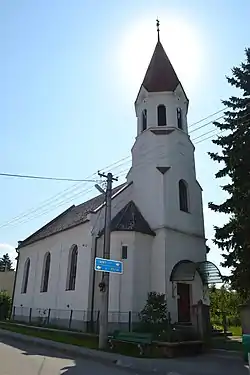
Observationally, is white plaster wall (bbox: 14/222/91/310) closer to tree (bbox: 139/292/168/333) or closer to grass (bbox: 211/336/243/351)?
tree (bbox: 139/292/168/333)

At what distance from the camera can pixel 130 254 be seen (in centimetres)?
1917

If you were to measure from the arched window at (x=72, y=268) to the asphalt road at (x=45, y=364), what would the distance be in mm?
7611

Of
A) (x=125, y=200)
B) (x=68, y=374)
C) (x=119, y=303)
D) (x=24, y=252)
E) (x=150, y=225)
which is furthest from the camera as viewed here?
(x=24, y=252)

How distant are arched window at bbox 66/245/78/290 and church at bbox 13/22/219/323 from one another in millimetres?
67

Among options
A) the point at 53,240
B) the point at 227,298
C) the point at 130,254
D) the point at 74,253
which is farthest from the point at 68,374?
the point at 227,298

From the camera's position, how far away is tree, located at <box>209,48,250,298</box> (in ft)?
48.6

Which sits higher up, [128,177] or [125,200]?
[128,177]

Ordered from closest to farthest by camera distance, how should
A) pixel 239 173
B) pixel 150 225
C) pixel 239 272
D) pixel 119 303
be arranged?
pixel 239 272 → pixel 239 173 → pixel 119 303 → pixel 150 225

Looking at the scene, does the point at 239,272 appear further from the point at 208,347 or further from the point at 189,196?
the point at 189,196

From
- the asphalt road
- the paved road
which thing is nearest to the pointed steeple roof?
the paved road

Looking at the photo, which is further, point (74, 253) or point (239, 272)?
point (74, 253)

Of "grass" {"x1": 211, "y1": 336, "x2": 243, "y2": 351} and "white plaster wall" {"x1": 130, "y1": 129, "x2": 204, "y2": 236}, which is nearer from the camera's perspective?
"grass" {"x1": 211, "y1": 336, "x2": 243, "y2": 351}

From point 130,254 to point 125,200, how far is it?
4531 millimetres

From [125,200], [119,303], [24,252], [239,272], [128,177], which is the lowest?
[119,303]
